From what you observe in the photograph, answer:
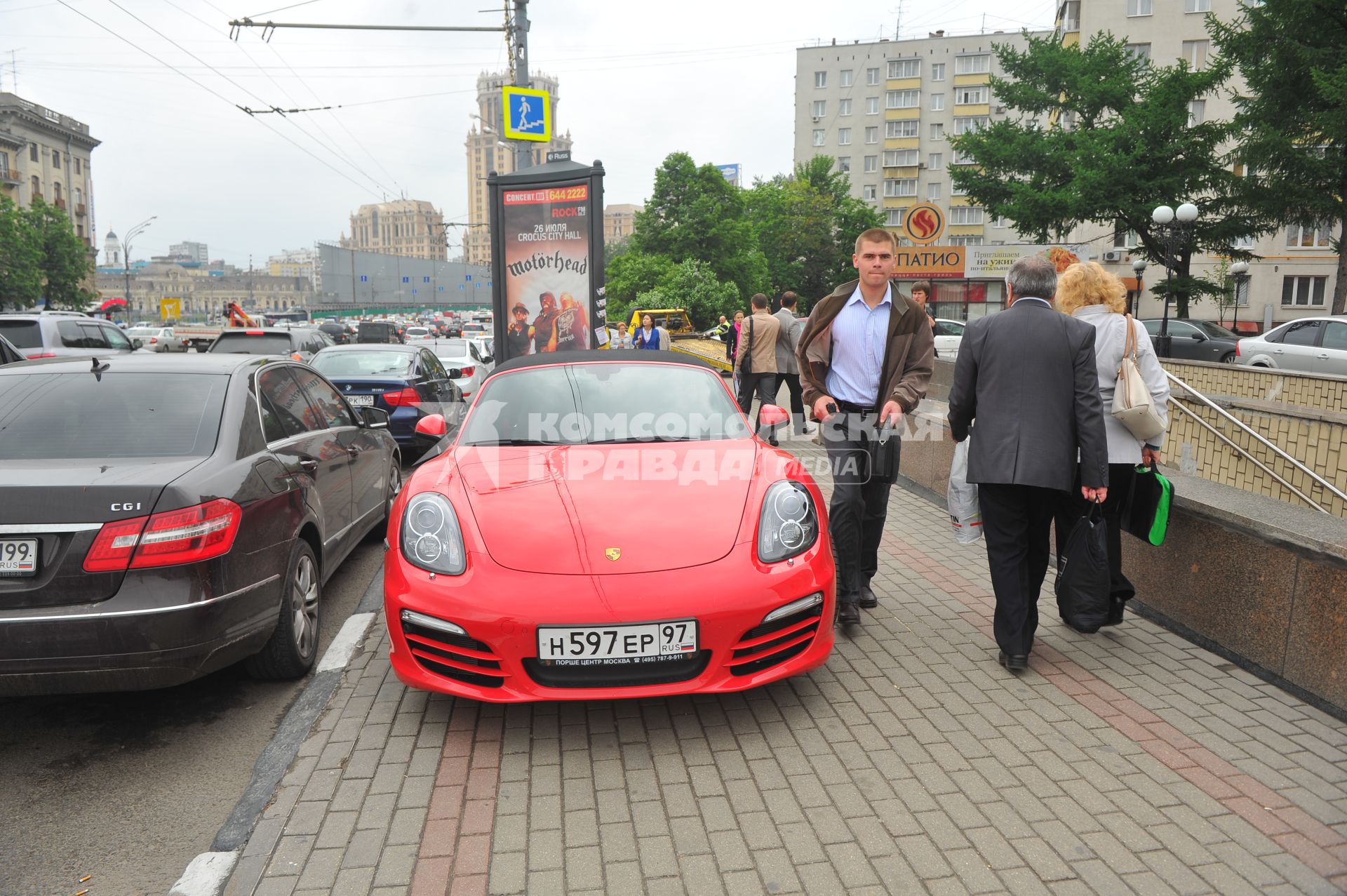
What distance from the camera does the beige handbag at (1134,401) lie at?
13.7 feet

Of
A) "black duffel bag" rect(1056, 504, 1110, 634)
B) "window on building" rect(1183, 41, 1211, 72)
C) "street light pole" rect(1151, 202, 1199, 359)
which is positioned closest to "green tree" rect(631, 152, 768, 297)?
"window on building" rect(1183, 41, 1211, 72)

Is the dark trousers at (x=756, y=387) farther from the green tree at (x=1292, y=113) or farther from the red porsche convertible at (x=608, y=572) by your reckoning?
the green tree at (x=1292, y=113)

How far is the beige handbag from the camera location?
4.18m

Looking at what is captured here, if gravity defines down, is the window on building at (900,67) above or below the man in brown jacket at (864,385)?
above

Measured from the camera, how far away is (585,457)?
4270 mm

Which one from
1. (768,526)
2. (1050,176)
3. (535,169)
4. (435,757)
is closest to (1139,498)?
(768,526)

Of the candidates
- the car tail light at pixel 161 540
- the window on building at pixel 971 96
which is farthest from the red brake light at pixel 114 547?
the window on building at pixel 971 96

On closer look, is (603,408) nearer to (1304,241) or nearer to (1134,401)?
(1134,401)

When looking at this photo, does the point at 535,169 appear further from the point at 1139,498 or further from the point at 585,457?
Result: the point at 1139,498

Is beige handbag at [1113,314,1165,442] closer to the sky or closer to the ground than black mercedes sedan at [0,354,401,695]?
closer to the sky

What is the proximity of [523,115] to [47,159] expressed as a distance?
258 feet

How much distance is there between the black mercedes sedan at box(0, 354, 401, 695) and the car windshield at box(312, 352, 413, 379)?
6288mm

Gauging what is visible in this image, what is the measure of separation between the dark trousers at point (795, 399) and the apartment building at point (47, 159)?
70654mm

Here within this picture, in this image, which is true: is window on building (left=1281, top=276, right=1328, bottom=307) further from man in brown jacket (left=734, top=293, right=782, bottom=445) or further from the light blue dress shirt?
the light blue dress shirt
